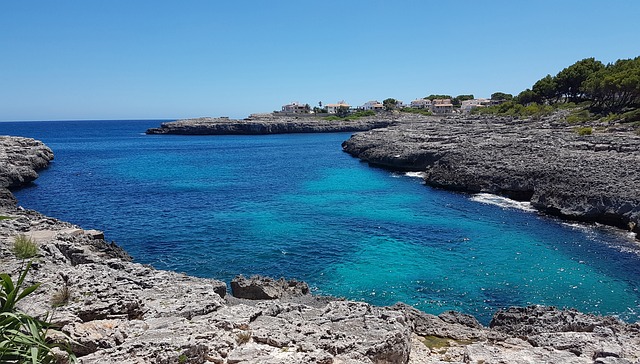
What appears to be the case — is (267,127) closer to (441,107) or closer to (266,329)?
(441,107)

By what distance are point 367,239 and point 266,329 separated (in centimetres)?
1980

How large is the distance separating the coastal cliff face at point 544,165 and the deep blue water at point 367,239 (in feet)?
7.89

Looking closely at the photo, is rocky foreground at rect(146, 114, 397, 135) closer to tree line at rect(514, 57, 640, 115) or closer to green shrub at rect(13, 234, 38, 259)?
tree line at rect(514, 57, 640, 115)

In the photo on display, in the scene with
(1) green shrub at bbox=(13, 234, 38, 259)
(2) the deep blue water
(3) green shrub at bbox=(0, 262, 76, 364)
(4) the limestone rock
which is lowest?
(2) the deep blue water

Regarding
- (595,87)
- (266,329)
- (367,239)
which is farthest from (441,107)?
(266,329)

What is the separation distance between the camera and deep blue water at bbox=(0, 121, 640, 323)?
2269 centimetres

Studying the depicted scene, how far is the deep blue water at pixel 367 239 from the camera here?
22688 millimetres

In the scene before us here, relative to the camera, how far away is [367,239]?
31.3 metres

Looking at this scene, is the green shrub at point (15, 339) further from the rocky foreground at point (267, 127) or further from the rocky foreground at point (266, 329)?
the rocky foreground at point (267, 127)

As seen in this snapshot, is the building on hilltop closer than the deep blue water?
No

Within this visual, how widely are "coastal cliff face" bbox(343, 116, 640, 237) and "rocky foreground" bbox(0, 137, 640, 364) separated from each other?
72.2 ft

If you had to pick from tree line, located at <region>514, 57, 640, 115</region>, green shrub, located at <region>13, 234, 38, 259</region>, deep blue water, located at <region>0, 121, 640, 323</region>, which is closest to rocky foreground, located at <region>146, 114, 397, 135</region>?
tree line, located at <region>514, 57, 640, 115</region>

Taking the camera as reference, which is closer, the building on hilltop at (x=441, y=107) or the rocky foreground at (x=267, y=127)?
the rocky foreground at (x=267, y=127)

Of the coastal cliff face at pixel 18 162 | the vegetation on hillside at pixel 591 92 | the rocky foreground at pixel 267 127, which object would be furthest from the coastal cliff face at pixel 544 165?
the rocky foreground at pixel 267 127
